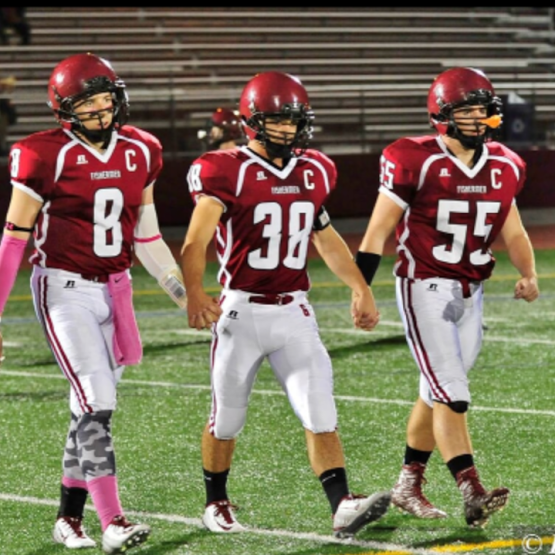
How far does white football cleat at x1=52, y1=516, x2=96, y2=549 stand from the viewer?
4.67 meters

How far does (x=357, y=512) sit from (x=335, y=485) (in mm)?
195

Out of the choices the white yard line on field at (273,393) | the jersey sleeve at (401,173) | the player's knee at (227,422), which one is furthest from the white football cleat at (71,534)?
the white yard line on field at (273,393)

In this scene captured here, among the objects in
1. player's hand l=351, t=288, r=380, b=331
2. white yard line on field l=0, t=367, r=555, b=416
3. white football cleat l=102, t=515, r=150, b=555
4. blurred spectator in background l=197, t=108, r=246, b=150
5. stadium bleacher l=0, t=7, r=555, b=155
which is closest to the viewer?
white football cleat l=102, t=515, r=150, b=555

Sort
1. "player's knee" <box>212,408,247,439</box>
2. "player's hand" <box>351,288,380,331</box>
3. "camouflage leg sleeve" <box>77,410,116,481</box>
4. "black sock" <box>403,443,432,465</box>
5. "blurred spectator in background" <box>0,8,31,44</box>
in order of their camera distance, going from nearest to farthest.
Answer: "camouflage leg sleeve" <box>77,410,116,481</box> → "player's knee" <box>212,408,247,439</box> → "player's hand" <box>351,288,380,331</box> → "black sock" <box>403,443,432,465</box> → "blurred spectator in background" <box>0,8,31,44</box>

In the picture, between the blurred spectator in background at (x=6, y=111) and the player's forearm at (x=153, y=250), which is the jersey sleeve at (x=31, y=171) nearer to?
the player's forearm at (x=153, y=250)

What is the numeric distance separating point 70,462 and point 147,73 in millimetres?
17004

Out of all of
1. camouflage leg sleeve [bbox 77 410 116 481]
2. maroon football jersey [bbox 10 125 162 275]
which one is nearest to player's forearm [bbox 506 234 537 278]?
maroon football jersey [bbox 10 125 162 275]

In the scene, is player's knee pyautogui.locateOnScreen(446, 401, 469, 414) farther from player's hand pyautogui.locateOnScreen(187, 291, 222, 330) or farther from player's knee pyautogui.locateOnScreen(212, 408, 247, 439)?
player's hand pyautogui.locateOnScreen(187, 291, 222, 330)

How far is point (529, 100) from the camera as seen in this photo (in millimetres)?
20172

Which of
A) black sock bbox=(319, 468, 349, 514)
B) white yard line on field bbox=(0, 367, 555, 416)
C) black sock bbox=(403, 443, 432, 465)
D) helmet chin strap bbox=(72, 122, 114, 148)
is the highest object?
helmet chin strap bbox=(72, 122, 114, 148)

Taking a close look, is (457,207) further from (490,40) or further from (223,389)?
(490,40)

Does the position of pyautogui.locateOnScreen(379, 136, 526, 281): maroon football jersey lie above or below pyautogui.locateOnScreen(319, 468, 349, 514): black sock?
above

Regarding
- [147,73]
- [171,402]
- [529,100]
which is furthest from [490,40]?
[171,402]

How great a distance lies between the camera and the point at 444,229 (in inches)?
199
